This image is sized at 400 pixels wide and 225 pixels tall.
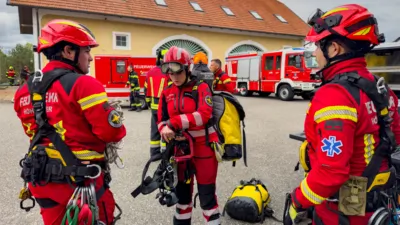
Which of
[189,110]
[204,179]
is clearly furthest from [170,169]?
[189,110]

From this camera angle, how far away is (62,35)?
1911mm

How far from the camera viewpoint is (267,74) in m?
17.2

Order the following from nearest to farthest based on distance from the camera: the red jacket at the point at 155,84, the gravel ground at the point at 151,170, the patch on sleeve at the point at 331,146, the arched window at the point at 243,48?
the patch on sleeve at the point at 331,146, the gravel ground at the point at 151,170, the red jacket at the point at 155,84, the arched window at the point at 243,48

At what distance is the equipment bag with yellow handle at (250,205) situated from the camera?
3.39 meters

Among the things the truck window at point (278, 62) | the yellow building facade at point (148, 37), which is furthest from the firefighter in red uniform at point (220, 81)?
the truck window at point (278, 62)

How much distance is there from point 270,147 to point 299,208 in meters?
5.26

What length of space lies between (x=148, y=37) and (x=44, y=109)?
18491mm

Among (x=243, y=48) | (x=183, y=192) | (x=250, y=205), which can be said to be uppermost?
(x=243, y=48)

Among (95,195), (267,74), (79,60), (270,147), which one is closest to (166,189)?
(95,195)

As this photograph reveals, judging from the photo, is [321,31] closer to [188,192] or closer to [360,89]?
[360,89]

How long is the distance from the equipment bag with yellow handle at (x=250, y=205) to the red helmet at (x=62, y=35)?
2.39m

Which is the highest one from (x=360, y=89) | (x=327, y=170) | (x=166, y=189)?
(x=360, y=89)

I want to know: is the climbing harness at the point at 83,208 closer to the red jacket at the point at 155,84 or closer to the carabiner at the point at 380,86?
the carabiner at the point at 380,86

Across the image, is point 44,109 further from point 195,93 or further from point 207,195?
point 207,195
